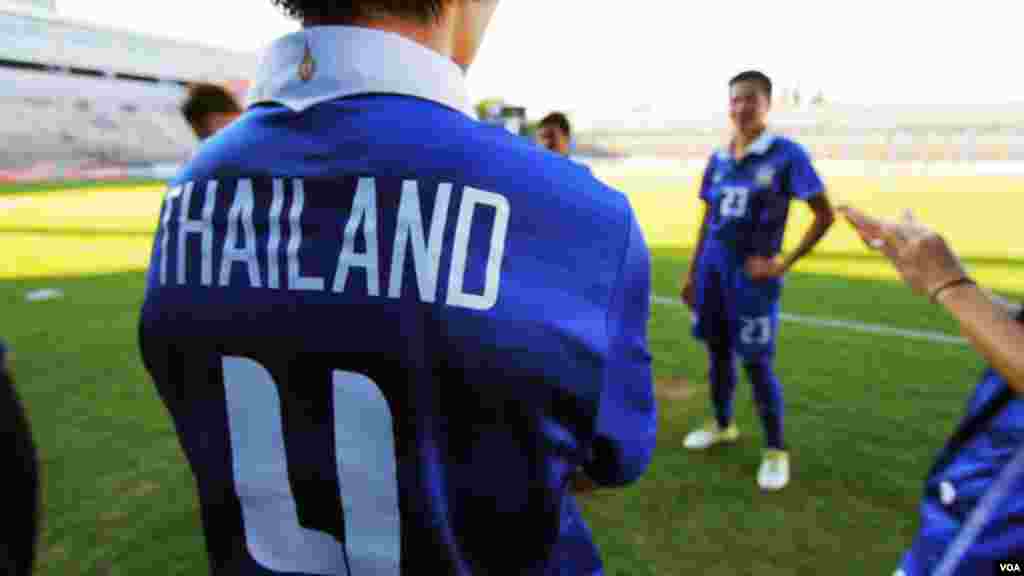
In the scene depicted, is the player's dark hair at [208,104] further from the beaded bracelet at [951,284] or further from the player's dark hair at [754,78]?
the beaded bracelet at [951,284]

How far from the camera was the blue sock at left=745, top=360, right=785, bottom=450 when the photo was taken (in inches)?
123

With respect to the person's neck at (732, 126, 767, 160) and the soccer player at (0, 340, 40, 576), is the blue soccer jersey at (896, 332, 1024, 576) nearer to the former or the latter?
the soccer player at (0, 340, 40, 576)

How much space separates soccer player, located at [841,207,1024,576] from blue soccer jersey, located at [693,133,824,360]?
1.86 m

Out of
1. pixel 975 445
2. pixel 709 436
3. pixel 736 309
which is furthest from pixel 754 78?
pixel 975 445

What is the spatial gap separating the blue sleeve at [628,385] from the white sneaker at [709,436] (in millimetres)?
2830

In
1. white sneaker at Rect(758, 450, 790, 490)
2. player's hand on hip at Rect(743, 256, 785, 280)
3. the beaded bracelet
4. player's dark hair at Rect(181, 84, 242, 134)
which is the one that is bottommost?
white sneaker at Rect(758, 450, 790, 490)

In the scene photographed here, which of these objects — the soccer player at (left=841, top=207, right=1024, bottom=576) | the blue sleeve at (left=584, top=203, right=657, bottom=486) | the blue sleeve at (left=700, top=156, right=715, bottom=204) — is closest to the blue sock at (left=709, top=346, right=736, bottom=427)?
the blue sleeve at (left=700, top=156, right=715, bottom=204)

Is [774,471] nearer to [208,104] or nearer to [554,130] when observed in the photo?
[554,130]

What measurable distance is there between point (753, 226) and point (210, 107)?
3697mm

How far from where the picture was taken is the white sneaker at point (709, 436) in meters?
3.53

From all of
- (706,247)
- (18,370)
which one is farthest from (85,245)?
(706,247)

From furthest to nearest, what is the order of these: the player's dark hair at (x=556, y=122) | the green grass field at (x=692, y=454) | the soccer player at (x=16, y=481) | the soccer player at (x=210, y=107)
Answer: the soccer player at (x=210, y=107) < the player's dark hair at (x=556, y=122) < the green grass field at (x=692, y=454) < the soccer player at (x=16, y=481)

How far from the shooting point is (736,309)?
3170 millimetres

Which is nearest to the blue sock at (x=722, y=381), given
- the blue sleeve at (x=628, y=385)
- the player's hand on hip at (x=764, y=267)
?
the player's hand on hip at (x=764, y=267)
